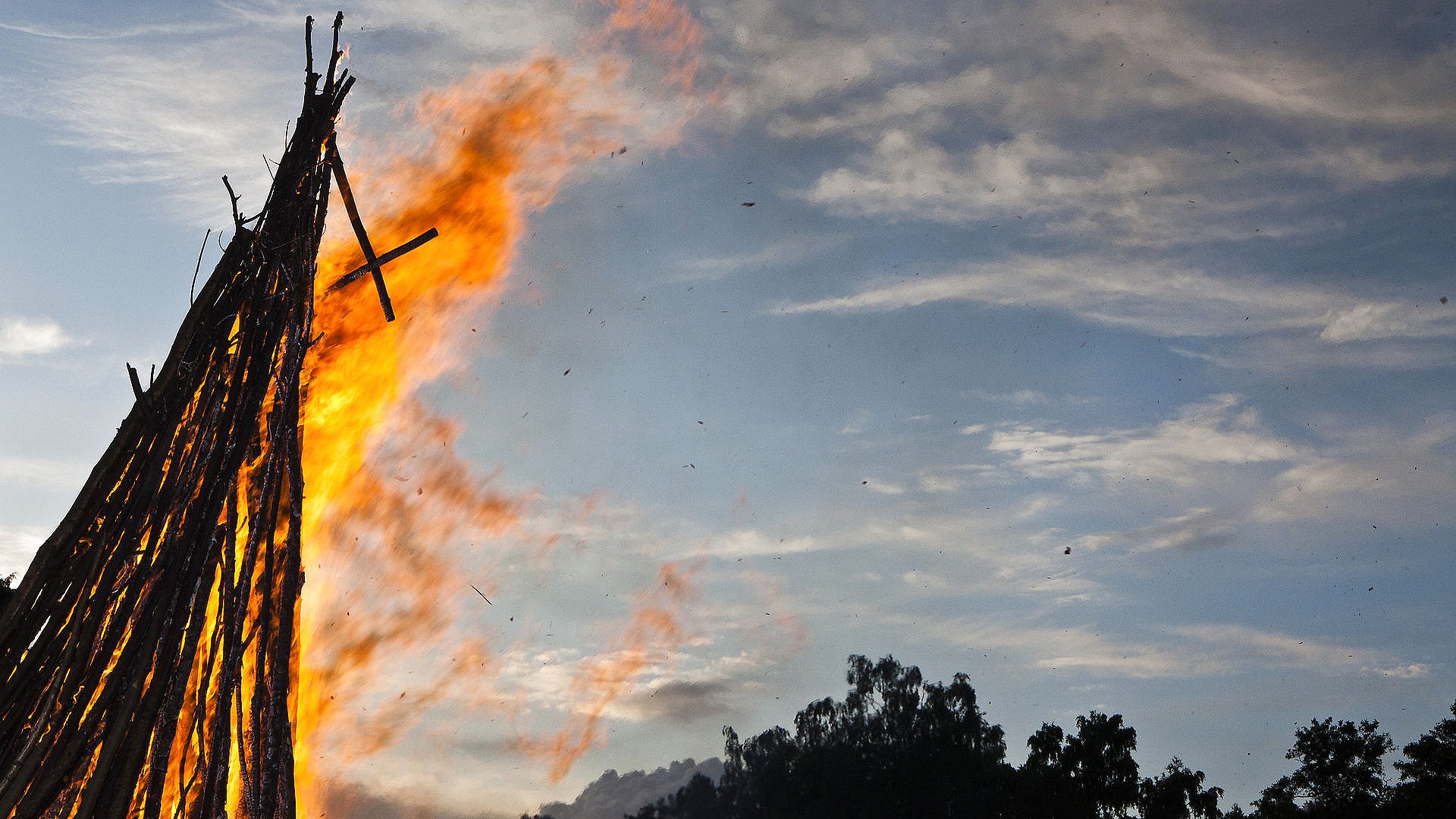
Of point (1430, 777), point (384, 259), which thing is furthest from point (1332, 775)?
point (384, 259)

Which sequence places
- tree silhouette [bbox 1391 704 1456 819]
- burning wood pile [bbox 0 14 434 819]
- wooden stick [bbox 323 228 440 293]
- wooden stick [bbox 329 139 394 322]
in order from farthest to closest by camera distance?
tree silhouette [bbox 1391 704 1456 819], wooden stick [bbox 323 228 440 293], wooden stick [bbox 329 139 394 322], burning wood pile [bbox 0 14 434 819]

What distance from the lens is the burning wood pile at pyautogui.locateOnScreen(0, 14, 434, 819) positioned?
116 inches

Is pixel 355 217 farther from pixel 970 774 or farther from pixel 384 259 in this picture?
pixel 970 774

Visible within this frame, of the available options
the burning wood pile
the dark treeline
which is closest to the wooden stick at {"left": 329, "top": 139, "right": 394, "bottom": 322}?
the burning wood pile

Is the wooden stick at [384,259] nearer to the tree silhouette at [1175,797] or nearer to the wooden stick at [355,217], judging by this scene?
the wooden stick at [355,217]

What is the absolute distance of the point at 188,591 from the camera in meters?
3.21

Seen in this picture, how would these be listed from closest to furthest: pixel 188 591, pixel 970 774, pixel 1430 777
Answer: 1. pixel 188 591
2. pixel 1430 777
3. pixel 970 774

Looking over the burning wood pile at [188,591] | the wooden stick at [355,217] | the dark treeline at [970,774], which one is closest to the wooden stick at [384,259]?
the wooden stick at [355,217]

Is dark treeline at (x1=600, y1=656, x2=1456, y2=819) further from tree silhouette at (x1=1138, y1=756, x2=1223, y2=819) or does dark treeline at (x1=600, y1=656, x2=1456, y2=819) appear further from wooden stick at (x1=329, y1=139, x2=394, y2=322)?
wooden stick at (x1=329, y1=139, x2=394, y2=322)

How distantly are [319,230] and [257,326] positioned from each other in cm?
53

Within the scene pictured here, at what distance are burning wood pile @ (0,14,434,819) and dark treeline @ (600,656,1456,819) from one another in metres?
37.1

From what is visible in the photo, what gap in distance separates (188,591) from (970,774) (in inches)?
1920

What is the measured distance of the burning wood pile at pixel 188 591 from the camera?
9.64 feet

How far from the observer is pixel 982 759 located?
49.7 m
